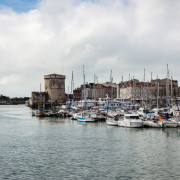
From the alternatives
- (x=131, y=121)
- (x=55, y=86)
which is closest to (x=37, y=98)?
(x=55, y=86)

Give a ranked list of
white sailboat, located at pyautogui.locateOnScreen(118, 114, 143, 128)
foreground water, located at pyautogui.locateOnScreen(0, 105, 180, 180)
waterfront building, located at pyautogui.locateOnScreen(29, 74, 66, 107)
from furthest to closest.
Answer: waterfront building, located at pyautogui.locateOnScreen(29, 74, 66, 107) < white sailboat, located at pyautogui.locateOnScreen(118, 114, 143, 128) < foreground water, located at pyautogui.locateOnScreen(0, 105, 180, 180)

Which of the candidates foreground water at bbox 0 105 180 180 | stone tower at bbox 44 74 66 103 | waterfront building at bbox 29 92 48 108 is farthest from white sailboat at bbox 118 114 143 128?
waterfront building at bbox 29 92 48 108

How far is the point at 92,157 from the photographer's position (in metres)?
15.2

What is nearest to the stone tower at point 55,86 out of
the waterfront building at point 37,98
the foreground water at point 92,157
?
the waterfront building at point 37,98

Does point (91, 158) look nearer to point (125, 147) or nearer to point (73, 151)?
point (73, 151)

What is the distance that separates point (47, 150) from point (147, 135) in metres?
8.32

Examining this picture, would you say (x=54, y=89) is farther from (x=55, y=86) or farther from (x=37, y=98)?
(x=37, y=98)

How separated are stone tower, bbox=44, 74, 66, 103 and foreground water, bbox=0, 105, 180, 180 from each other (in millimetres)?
60324

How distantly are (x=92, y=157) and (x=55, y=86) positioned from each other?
6860cm

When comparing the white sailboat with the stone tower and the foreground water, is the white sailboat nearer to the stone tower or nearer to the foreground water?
the foreground water

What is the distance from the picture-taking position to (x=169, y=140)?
20.1m

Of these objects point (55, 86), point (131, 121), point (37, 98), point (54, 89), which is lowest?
point (131, 121)

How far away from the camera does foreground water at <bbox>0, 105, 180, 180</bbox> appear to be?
12.4 meters

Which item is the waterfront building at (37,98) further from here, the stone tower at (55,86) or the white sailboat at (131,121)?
the white sailboat at (131,121)
